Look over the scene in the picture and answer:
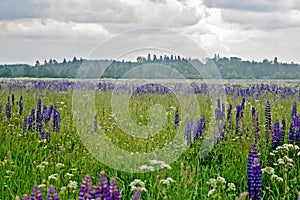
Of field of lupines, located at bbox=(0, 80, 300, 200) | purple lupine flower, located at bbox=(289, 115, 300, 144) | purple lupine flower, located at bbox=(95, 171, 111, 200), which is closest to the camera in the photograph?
purple lupine flower, located at bbox=(95, 171, 111, 200)

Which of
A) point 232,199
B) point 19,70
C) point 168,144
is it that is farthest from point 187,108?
point 19,70

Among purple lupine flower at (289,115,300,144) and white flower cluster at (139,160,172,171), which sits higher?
purple lupine flower at (289,115,300,144)

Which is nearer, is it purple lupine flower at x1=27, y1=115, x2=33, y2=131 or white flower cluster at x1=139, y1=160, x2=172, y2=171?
white flower cluster at x1=139, y1=160, x2=172, y2=171

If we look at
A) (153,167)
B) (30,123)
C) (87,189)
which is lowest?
(153,167)

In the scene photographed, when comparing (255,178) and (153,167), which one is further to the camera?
(153,167)

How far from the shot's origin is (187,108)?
10.8 metres

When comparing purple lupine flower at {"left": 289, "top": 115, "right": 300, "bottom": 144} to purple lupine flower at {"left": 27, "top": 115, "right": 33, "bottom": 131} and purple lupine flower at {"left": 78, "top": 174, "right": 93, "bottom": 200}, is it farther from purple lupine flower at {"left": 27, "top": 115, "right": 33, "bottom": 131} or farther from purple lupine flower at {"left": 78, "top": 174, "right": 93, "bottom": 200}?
purple lupine flower at {"left": 78, "top": 174, "right": 93, "bottom": 200}

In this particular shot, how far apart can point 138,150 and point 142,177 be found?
119 centimetres

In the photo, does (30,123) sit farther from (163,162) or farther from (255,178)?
(255,178)

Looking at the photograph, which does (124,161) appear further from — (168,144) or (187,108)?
(187,108)

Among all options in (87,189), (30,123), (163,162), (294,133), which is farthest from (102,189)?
(30,123)

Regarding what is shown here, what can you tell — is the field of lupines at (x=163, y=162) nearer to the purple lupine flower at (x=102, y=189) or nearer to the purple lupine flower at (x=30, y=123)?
A: the purple lupine flower at (x=30, y=123)

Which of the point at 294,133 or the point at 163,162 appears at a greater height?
the point at 294,133

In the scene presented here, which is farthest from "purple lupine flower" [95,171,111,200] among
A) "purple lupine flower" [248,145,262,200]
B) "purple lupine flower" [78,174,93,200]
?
"purple lupine flower" [248,145,262,200]
